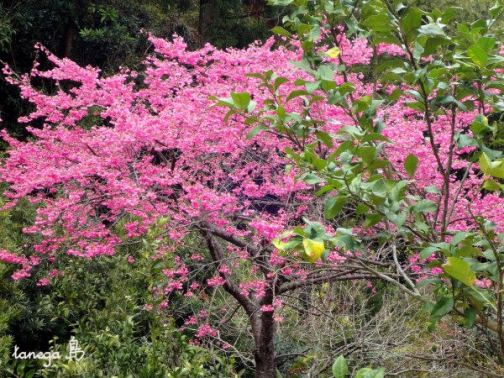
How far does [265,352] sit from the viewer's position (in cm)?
422

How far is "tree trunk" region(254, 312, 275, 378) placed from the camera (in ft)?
13.7

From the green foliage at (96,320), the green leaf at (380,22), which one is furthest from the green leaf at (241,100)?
the green foliage at (96,320)

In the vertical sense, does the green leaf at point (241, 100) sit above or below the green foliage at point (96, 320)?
above

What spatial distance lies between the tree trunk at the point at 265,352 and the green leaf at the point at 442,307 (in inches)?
122

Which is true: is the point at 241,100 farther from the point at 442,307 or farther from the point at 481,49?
the point at 442,307

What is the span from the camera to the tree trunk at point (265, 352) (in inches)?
164

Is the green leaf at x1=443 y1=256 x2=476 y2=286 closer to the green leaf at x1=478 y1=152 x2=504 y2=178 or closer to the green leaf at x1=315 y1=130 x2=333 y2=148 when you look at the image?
the green leaf at x1=478 y1=152 x2=504 y2=178

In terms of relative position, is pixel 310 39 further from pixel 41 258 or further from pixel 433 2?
pixel 433 2

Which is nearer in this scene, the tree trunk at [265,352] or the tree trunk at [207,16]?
the tree trunk at [265,352]

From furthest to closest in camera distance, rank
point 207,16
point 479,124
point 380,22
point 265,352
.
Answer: point 207,16 < point 265,352 < point 380,22 < point 479,124

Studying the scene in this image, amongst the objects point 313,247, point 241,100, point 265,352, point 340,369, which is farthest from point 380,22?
point 265,352

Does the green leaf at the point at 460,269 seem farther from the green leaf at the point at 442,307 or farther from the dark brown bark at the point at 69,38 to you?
the dark brown bark at the point at 69,38

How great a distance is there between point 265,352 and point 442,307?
330cm

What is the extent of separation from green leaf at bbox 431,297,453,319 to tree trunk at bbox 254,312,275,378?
3101 millimetres
